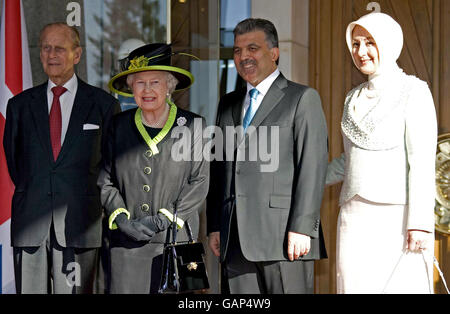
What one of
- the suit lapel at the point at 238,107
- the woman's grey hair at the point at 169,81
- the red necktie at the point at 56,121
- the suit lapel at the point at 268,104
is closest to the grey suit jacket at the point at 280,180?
the suit lapel at the point at 268,104

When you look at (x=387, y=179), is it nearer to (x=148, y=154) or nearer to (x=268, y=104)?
(x=268, y=104)

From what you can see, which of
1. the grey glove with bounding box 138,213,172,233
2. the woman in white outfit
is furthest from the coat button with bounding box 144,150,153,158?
the woman in white outfit

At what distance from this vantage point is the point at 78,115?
5.10 meters

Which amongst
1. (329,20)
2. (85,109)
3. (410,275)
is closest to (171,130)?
(85,109)

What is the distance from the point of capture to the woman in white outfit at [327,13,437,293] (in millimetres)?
4098

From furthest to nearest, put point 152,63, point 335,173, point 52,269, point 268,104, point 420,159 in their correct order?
point 52,269
point 152,63
point 335,173
point 268,104
point 420,159

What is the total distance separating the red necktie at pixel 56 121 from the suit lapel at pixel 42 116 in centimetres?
3

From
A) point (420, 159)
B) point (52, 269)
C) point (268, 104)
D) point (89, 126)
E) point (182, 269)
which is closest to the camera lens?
point (420, 159)

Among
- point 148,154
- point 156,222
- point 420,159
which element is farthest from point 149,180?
point 420,159

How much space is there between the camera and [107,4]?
6.07 meters

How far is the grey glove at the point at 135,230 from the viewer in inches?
171

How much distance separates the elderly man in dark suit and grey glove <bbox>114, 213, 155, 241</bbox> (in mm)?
672

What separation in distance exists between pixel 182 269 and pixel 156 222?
12.2 inches

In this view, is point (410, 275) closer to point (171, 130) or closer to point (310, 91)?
point (310, 91)
